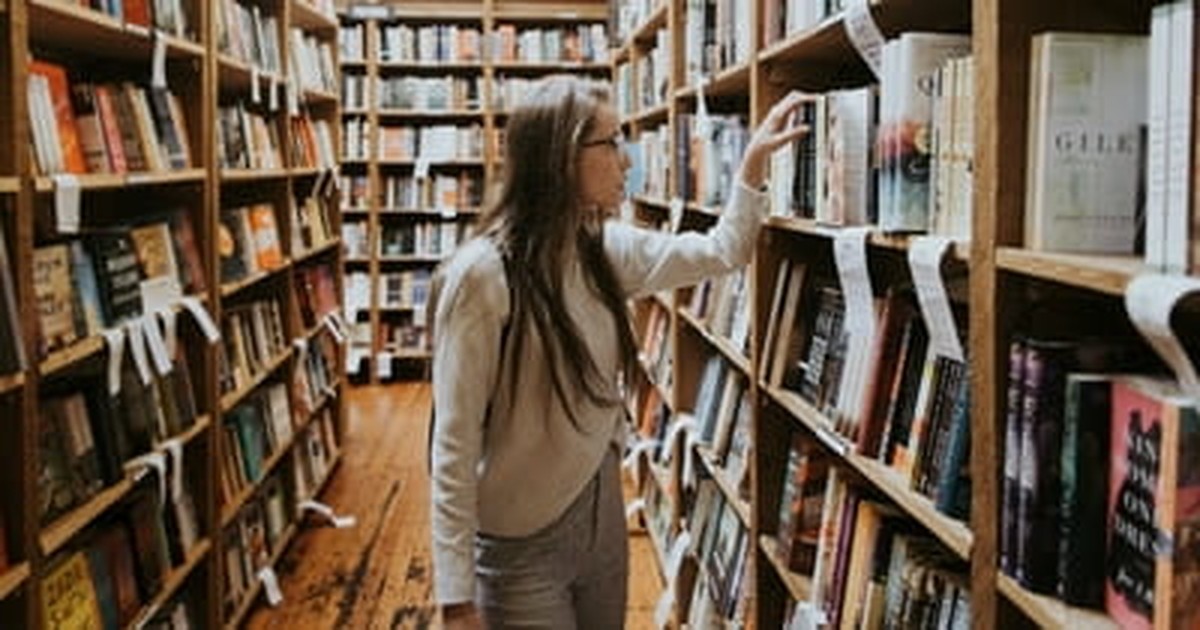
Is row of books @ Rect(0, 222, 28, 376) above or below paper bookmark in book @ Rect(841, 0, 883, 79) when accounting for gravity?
below

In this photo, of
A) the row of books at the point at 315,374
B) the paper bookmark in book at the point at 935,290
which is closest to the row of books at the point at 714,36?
the paper bookmark in book at the point at 935,290

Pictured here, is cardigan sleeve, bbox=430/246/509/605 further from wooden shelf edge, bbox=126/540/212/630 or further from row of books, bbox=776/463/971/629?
wooden shelf edge, bbox=126/540/212/630

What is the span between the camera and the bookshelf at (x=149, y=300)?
183 cm

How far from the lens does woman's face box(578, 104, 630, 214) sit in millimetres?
1909

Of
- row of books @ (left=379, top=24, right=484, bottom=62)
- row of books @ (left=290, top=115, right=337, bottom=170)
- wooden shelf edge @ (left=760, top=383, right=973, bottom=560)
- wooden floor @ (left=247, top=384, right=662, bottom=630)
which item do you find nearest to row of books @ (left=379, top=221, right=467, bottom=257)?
row of books @ (left=379, top=24, right=484, bottom=62)

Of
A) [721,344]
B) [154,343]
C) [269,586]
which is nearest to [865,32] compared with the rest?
[721,344]

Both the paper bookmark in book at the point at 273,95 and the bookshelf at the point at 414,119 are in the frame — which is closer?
the paper bookmark in book at the point at 273,95

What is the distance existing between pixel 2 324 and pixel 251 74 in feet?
6.22

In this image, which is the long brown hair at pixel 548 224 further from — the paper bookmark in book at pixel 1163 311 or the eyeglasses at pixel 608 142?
the paper bookmark in book at pixel 1163 311

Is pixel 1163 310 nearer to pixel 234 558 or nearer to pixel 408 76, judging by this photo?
pixel 234 558

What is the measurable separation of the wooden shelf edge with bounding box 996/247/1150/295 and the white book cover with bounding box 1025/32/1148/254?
3cm

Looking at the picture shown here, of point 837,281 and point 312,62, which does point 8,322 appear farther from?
point 312,62

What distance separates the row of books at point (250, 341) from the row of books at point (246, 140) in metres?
0.45

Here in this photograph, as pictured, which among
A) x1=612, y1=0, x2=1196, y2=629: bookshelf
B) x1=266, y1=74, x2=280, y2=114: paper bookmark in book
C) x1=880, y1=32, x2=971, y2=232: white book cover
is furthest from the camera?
x1=266, y1=74, x2=280, y2=114: paper bookmark in book
